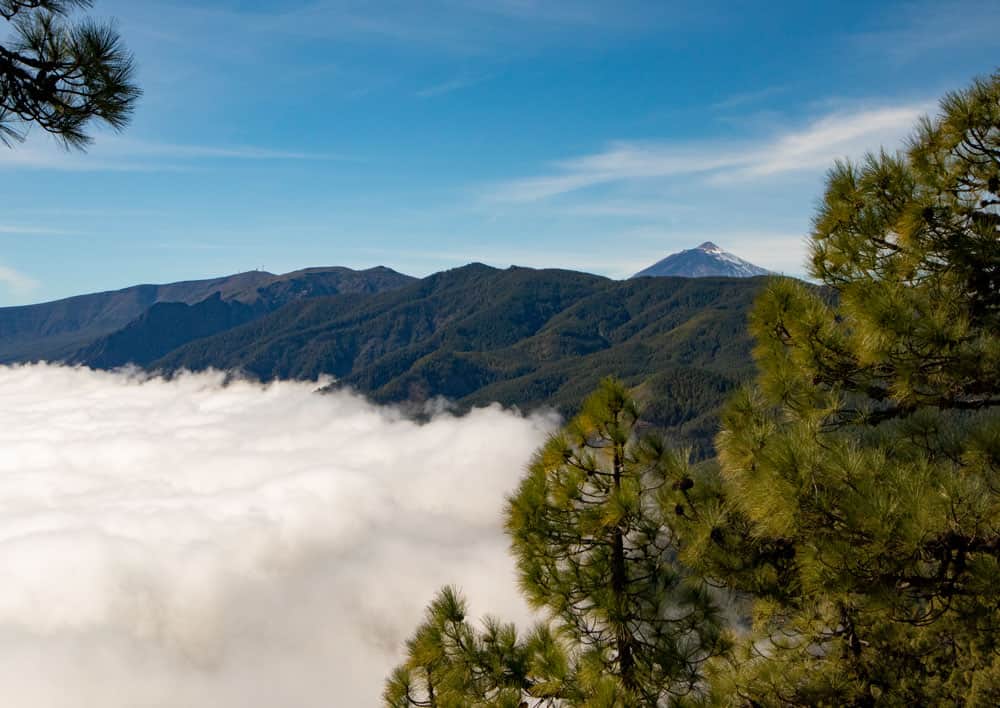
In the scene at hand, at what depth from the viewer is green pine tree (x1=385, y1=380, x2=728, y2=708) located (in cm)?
910

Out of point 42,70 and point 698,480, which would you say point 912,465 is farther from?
point 42,70

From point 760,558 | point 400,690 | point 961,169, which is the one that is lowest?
point 400,690

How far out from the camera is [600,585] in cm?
952

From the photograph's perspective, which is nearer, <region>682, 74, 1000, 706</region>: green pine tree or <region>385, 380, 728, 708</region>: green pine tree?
<region>682, 74, 1000, 706</region>: green pine tree

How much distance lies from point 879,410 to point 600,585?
191 inches

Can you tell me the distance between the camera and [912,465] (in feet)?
23.4

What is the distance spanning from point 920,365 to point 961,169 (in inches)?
118

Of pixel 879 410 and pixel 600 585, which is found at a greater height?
pixel 879 410

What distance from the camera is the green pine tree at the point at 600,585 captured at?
358 inches

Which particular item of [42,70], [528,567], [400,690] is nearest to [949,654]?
[528,567]

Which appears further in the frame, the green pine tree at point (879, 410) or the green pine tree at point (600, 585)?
the green pine tree at point (600, 585)

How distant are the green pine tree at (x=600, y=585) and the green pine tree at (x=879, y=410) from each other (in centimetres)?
62

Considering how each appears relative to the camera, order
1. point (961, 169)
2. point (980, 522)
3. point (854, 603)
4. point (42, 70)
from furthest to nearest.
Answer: point (961, 169)
point (854, 603)
point (42, 70)
point (980, 522)

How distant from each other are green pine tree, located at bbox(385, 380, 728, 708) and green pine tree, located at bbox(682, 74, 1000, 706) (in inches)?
24.5
